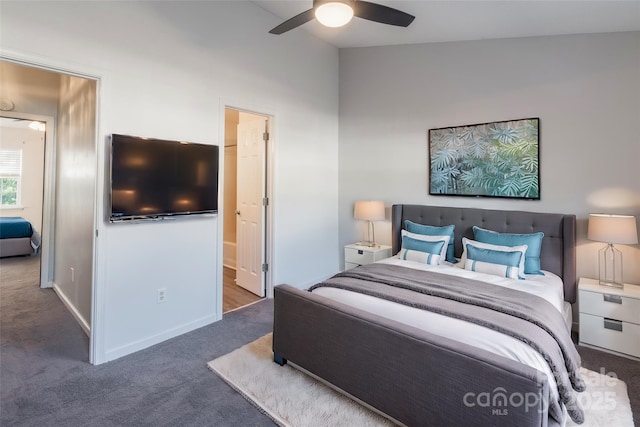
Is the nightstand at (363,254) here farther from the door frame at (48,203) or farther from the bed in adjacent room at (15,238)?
the bed in adjacent room at (15,238)

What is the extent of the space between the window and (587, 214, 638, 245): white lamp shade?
998 centimetres

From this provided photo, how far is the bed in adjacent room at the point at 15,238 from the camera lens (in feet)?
19.0

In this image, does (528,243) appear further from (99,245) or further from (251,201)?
(99,245)

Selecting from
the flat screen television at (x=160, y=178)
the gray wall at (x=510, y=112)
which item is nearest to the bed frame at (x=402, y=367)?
the flat screen television at (x=160, y=178)

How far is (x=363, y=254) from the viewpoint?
161 inches

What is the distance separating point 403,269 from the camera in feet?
9.47

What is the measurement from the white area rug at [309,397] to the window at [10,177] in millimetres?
7616

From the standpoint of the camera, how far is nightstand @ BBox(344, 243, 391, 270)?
4008 millimetres

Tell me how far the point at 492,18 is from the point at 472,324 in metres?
2.78

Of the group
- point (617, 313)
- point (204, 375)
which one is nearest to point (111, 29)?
point (204, 375)

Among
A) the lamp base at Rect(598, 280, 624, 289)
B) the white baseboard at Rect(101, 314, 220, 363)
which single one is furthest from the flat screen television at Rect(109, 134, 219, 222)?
the lamp base at Rect(598, 280, 624, 289)

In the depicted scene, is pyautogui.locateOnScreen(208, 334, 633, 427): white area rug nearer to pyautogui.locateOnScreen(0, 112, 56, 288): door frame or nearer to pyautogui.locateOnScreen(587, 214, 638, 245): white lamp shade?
pyautogui.locateOnScreen(587, 214, 638, 245): white lamp shade

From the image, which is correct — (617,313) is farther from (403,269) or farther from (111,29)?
(111,29)

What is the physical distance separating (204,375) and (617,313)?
10.5ft
